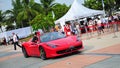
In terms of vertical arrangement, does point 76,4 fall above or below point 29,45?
above

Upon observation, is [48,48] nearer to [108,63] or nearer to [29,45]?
[29,45]

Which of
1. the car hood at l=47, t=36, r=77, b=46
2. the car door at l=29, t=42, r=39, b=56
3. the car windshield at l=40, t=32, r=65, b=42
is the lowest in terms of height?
the car door at l=29, t=42, r=39, b=56

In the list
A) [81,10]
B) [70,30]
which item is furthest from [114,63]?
[81,10]

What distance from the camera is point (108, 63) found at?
8.92 metres

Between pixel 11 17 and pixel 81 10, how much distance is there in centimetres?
4130

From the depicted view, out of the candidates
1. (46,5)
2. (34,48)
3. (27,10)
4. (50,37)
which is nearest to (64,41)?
(50,37)

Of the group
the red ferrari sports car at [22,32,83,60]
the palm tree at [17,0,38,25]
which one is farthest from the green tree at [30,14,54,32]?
the red ferrari sports car at [22,32,83,60]

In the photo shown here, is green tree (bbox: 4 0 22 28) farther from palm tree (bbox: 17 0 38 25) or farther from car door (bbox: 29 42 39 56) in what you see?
car door (bbox: 29 42 39 56)

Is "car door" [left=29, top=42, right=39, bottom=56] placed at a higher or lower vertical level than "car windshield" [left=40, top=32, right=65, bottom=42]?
lower

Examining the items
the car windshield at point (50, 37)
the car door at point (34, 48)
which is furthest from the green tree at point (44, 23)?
the car windshield at point (50, 37)

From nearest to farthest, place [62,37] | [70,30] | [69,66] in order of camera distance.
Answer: [69,66] → [62,37] → [70,30]

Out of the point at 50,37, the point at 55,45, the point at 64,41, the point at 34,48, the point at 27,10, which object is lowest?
the point at 34,48

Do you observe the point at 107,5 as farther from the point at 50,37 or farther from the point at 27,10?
the point at 50,37

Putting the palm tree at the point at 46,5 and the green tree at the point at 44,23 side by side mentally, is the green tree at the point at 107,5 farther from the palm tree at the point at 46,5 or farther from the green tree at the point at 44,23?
the green tree at the point at 44,23
